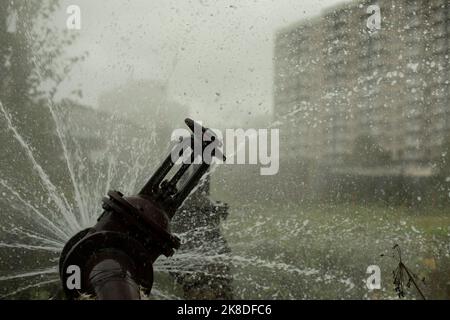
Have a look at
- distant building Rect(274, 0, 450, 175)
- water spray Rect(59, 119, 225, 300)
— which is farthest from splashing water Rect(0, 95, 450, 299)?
water spray Rect(59, 119, 225, 300)

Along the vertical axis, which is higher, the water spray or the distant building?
the distant building

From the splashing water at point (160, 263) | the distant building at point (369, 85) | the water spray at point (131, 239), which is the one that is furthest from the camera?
the distant building at point (369, 85)

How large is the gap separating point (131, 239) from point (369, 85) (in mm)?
14439

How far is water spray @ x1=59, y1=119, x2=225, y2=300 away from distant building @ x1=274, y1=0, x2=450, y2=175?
9.94 metres

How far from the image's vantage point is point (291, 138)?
14.2 metres

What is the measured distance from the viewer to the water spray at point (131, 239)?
2904mm

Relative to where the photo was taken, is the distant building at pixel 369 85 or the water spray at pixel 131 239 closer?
the water spray at pixel 131 239

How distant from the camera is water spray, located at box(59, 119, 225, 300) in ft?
9.53

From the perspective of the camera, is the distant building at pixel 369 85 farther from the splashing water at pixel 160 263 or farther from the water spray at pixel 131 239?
the water spray at pixel 131 239

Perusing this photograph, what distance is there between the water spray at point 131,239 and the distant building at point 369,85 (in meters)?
9.94

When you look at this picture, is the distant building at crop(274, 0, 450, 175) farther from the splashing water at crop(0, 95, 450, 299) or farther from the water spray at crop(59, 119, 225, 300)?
the water spray at crop(59, 119, 225, 300)

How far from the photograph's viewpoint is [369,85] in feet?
53.6

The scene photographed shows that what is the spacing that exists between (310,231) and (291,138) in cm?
266

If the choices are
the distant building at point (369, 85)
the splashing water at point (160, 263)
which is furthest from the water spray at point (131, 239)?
the distant building at point (369, 85)
